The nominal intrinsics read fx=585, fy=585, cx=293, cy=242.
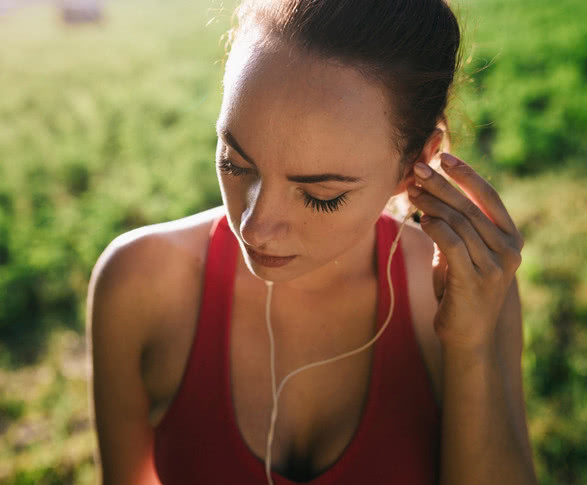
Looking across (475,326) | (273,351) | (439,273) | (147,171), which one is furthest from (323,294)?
(147,171)

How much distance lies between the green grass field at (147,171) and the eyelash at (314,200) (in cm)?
40

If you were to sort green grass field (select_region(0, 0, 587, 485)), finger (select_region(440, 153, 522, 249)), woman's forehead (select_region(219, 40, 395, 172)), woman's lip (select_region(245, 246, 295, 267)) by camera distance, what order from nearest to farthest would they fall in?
woman's forehead (select_region(219, 40, 395, 172)), woman's lip (select_region(245, 246, 295, 267)), finger (select_region(440, 153, 522, 249)), green grass field (select_region(0, 0, 587, 485))

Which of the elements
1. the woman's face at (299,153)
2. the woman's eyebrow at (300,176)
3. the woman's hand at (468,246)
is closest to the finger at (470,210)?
the woman's hand at (468,246)

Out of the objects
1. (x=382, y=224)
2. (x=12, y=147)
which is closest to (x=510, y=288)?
(x=382, y=224)

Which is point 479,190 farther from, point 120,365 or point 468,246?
point 120,365

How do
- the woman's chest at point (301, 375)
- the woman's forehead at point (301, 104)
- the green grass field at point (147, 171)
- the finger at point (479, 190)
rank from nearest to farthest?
the woman's forehead at point (301, 104), the finger at point (479, 190), the woman's chest at point (301, 375), the green grass field at point (147, 171)

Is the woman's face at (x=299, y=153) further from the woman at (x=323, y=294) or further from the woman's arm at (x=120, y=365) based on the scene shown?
the woman's arm at (x=120, y=365)

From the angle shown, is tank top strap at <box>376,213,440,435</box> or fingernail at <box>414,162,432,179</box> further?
tank top strap at <box>376,213,440,435</box>

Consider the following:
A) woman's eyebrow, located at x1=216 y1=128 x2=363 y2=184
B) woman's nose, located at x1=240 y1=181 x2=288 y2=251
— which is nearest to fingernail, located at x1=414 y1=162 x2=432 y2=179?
woman's eyebrow, located at x1=216 y1=128 x2=363 y2=184

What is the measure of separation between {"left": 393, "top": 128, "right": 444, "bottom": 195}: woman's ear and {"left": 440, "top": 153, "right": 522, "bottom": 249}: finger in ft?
0.16

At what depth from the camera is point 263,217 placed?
Result: 1.34 metres

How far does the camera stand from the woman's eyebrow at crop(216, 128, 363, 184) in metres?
1.28

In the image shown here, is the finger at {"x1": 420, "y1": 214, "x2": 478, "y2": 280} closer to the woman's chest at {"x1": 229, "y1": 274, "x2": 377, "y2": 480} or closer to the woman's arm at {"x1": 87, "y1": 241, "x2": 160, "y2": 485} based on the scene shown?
the woman's chest at {"x1": 229, "y1": 274, "x2": 377, "y2": 480}

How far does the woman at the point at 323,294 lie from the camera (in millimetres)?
1294
